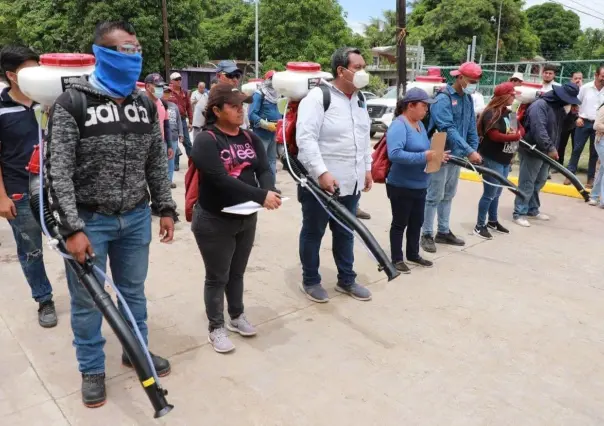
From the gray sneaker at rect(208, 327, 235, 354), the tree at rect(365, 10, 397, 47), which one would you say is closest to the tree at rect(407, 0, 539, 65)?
the tree at rect(365, 10, 397, 47)

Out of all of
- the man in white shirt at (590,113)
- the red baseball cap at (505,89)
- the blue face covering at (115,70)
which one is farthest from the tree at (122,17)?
the blue face covering at (115,70)

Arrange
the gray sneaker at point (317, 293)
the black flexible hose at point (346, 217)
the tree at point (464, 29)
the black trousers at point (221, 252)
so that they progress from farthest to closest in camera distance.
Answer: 1. the tree at point (464, 29)
2. the gray sneaker at point (317, 293)
3. the black flexible hose at point (346, 217)
4. the black trousers at point (221, 252)

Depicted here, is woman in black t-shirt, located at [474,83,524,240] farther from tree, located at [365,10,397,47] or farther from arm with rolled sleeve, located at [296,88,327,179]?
tree, located at [365,10,397,47]

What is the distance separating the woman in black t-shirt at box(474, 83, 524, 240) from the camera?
549 cm

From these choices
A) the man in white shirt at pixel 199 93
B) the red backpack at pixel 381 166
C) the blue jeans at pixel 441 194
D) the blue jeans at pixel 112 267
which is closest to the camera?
the blue jeans at pixel 112 267

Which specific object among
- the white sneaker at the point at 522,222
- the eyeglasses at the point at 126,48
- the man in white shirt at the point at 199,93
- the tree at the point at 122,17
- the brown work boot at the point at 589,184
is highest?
the tree at the point at 122,17

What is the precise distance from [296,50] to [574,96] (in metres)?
Answer: 30.7

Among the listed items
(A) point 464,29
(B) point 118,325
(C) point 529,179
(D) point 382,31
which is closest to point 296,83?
(B) point 118,325

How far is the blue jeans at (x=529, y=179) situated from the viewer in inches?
246

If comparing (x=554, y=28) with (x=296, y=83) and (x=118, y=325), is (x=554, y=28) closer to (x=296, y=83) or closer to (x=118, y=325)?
(x=296, y=83)

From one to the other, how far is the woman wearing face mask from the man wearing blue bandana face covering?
217 centimetres

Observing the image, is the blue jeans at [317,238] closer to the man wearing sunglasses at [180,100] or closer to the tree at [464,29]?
the man wearing sunglasses at [180,100]

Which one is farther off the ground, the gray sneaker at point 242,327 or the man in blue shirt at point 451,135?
the man in blue shirt at point 451,135

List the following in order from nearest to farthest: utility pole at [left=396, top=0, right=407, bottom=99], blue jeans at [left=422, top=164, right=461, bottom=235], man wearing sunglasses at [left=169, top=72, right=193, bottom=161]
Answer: blue jeans at [left=422, top=164, right=461, bottom=235] < man wearing sunglasses at [left=169, top=72, right=193, bottom=161] < utility pole at [left=396, top=0, right=407, bottom=99]
